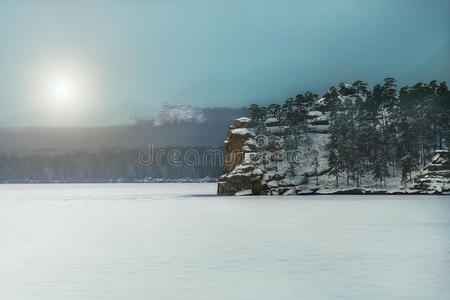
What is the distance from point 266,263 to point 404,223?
3421 cm

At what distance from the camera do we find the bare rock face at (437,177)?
159m

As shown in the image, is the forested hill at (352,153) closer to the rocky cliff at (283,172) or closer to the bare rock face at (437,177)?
the rocky cliff at (283,172)

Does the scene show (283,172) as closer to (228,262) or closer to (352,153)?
(352,153)

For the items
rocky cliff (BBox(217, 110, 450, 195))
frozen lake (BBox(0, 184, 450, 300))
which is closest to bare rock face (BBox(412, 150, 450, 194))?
A: rocky cliff (BBox(217, 110, 450, 195))

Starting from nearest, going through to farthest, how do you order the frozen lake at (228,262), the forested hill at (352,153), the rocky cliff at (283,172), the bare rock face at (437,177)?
1. the frozen lake at (228,262)
2. the bare rock face at (437,177)
3. the rocky cliff at (283,172)
4. the forested hill at (352,153)

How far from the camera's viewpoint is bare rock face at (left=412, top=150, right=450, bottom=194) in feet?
521

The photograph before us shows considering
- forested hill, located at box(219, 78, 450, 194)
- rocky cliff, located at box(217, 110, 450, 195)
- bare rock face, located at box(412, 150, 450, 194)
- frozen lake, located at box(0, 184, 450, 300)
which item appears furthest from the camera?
forested hill, located at box(219, 78, 450, 194)

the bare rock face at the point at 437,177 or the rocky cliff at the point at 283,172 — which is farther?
the rocky cliff at the point at 283,172

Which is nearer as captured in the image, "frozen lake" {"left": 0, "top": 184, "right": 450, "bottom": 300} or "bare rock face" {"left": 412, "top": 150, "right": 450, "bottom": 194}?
"frozen lake" {"left": 0, "top": 184, "right": 450, "bottom": 300}

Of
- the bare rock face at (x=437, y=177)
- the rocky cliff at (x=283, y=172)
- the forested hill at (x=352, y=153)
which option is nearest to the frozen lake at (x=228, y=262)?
the bare rock face at (x=437, y=177)

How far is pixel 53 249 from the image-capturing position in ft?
142

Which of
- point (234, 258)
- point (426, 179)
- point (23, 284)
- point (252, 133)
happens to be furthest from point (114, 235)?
point (252, 133)

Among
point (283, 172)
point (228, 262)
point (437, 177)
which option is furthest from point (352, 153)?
point (228, 262)

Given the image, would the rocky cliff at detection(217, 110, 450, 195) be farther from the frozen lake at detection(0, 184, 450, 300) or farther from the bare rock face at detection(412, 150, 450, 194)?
the frozen lake at detection(0, 184, 450, 300)
